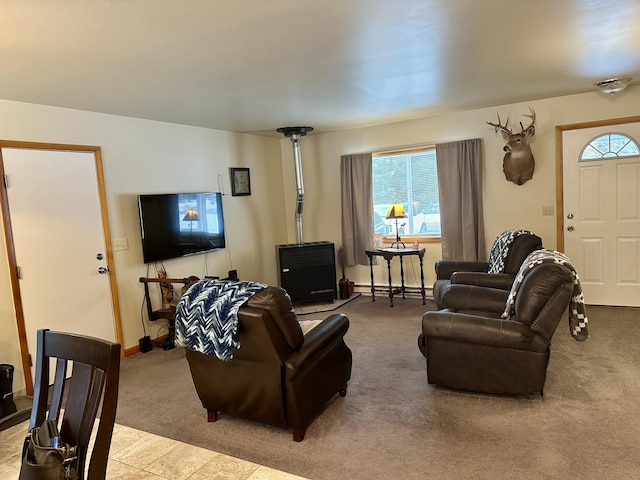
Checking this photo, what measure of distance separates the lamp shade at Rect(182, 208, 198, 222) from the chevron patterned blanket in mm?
2356

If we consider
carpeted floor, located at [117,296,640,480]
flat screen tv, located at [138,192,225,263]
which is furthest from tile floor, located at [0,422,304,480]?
flat screen tv, located at [138,192,225,263]

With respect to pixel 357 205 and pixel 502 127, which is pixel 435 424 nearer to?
pixel 502 127

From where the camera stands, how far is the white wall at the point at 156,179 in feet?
11.9

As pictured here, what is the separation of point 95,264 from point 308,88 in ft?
8.32

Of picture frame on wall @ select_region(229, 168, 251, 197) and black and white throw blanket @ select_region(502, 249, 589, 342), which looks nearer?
black and white throw blanket @ select_region(502, 249, 589, 342)

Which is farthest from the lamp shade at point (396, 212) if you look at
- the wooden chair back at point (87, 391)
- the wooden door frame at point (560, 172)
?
the wooden chair back at point (87, 391)

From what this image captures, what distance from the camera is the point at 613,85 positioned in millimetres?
4250

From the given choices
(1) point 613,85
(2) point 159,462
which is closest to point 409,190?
(1) point 613,85

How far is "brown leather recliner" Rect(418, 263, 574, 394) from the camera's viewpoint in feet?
9.02

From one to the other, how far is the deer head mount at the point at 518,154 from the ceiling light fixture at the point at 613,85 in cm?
78

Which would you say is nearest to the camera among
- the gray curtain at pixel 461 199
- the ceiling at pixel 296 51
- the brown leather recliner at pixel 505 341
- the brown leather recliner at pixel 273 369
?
the ceiling at pixel 296 51

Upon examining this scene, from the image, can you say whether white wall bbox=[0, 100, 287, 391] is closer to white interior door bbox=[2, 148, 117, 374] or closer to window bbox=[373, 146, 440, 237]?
white interior door bbox=[2, 148, 117, 374]

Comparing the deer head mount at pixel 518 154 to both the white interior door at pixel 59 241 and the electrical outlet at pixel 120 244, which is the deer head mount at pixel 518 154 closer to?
the electrical outlet at pixel 120 244

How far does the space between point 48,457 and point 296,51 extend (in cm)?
247
